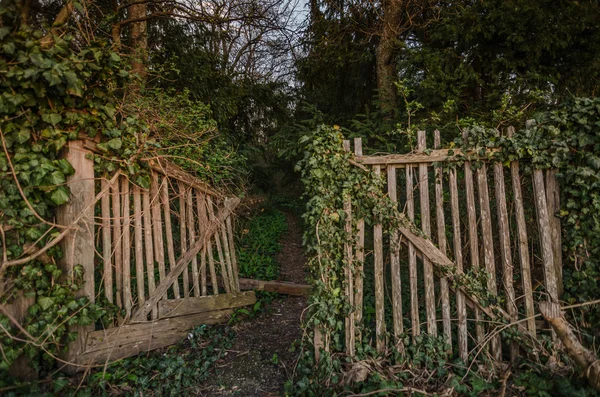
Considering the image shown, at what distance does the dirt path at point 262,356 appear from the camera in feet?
9.84

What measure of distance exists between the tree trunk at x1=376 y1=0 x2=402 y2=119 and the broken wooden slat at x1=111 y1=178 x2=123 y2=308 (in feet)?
16.5

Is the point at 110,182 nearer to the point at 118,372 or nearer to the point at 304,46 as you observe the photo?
the point at 118,372

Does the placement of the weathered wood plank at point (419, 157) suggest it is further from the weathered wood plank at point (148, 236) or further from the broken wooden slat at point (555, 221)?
the weathered wood plank at point (148, 236)

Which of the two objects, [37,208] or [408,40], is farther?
[408,40]

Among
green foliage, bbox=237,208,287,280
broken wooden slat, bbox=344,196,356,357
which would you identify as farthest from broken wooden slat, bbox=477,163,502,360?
green foliage, bbox=237,208,287,280

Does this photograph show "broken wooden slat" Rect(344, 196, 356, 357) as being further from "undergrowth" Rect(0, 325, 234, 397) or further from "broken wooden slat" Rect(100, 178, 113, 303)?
"broken wooden slat" Rect(100, 178, 113, 303)

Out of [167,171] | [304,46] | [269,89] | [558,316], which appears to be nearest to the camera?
[558,316]

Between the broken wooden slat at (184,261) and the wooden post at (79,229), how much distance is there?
0.50 metres

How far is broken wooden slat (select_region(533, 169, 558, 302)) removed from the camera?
2781mm

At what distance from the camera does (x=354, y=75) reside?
815 cm

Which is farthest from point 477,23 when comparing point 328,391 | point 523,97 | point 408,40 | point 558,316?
point 328,391

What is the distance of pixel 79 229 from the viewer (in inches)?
114

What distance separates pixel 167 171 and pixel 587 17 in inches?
258

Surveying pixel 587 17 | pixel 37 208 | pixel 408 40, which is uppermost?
pixel 408 40
